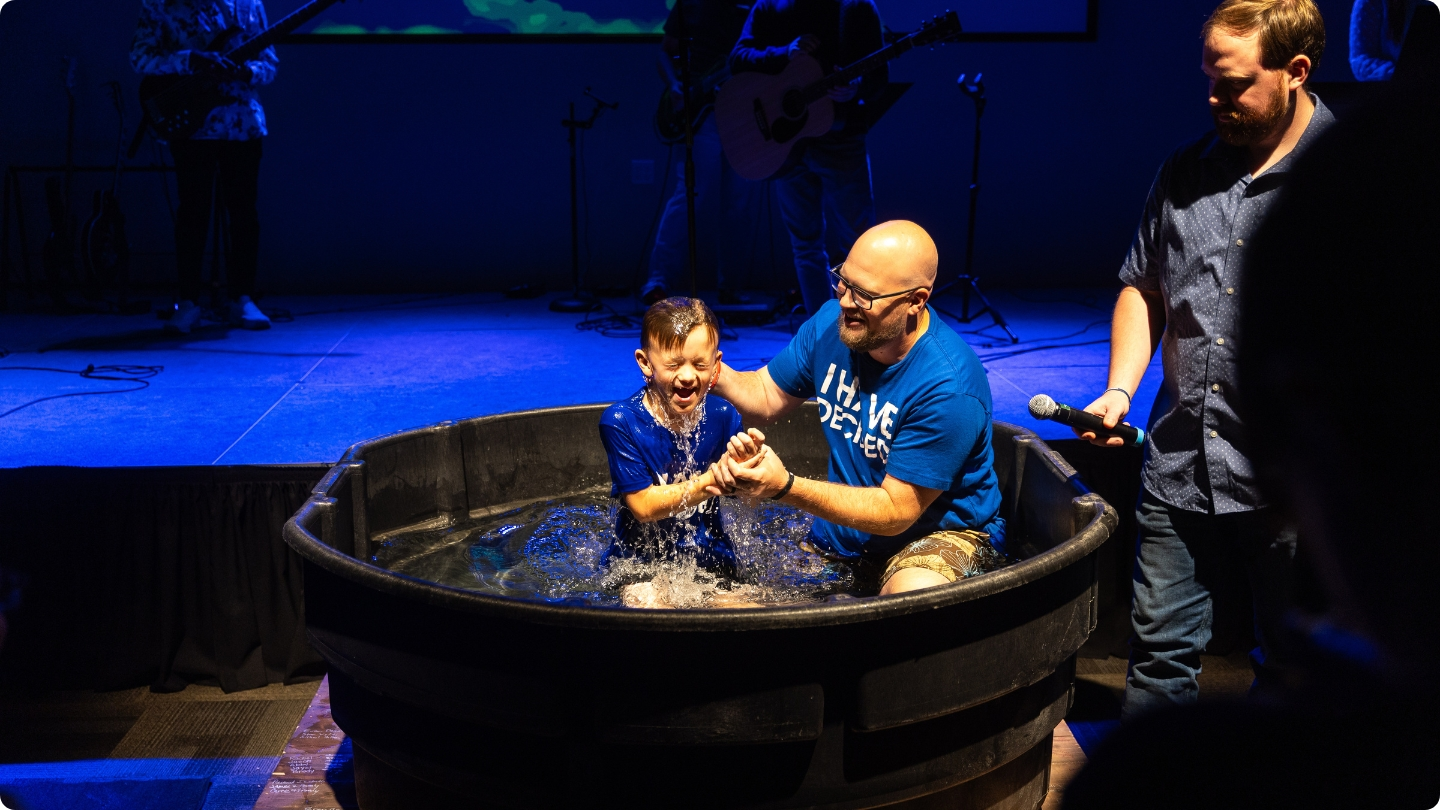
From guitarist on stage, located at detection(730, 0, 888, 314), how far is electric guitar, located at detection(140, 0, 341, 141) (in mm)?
2218

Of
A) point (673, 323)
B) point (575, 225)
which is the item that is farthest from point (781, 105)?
point (673, 323)

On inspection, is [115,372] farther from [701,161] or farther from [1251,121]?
[1251,121]

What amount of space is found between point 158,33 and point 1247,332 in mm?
6198

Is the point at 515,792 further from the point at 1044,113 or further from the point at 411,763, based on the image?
the point at 1044,113

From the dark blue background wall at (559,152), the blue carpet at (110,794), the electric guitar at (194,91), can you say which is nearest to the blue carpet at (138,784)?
the blue carpet at (110,794)

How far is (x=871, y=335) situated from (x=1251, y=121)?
831 mm

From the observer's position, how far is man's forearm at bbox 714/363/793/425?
268cm

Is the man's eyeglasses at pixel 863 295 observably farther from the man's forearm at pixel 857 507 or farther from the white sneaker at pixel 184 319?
the white sneaker at pixel 184 319

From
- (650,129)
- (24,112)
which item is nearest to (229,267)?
(24,112)

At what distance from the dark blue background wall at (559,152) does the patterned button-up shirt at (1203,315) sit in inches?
219

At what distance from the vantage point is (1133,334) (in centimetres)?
223

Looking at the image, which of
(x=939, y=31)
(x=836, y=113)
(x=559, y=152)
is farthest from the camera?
(x=559, y=152)

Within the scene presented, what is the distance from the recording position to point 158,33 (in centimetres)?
546

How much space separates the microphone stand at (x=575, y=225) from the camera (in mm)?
6734
